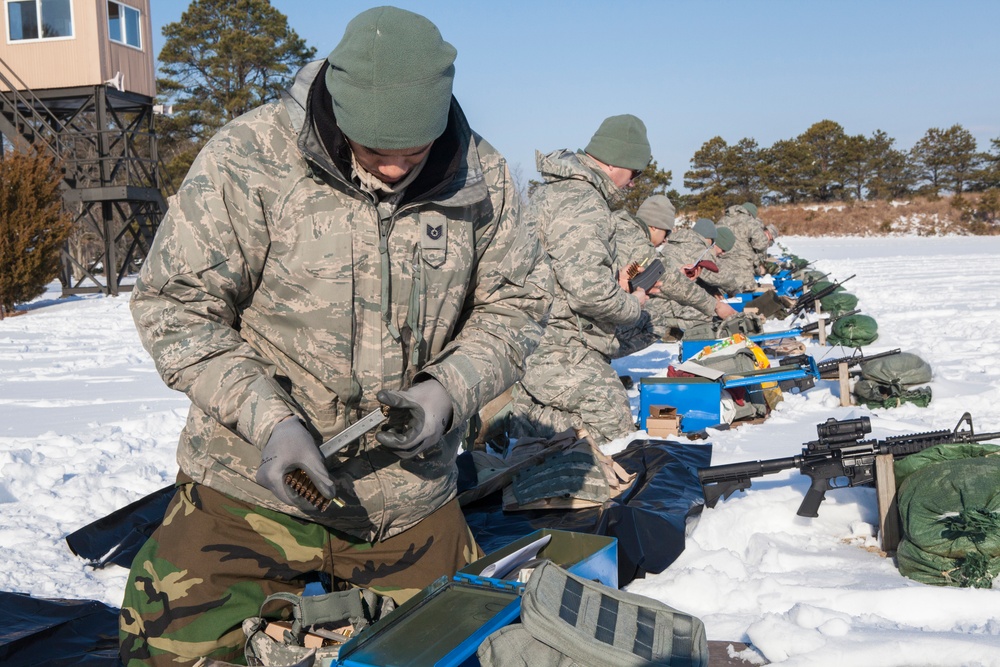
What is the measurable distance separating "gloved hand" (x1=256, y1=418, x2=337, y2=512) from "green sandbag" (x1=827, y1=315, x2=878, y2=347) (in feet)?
27.9

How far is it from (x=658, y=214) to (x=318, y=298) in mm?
6297

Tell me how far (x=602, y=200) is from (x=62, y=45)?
671 inches

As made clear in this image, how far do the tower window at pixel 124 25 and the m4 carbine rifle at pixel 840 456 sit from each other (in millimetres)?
19102

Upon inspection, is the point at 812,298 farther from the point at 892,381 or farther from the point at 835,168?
the point at 835,168

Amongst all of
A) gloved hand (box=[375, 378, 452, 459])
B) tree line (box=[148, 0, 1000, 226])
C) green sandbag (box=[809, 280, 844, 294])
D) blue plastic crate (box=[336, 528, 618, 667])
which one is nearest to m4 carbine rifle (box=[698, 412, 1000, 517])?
blue plastic crate (box=[336, 528, 618, 667])

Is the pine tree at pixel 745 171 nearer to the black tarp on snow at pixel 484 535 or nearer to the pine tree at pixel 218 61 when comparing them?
the pine tree at pixel 218 61

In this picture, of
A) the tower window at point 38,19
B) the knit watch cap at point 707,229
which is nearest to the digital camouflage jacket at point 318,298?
the knit watch cap at point 707,229

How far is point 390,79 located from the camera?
2137 millimetres

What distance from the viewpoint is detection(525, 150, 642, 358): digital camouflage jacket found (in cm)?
559

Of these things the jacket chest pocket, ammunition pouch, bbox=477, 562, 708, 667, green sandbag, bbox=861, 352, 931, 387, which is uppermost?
the jacket chest pocket

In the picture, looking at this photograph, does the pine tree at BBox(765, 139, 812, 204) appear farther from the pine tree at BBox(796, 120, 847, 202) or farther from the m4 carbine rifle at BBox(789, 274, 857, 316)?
the m4 carbine rifle at BBox(789, 274, 857, 316)

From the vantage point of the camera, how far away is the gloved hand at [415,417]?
227 centimetres

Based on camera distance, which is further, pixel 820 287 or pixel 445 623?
pixel 820 287

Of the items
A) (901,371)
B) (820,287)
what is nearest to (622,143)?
(901,371)
